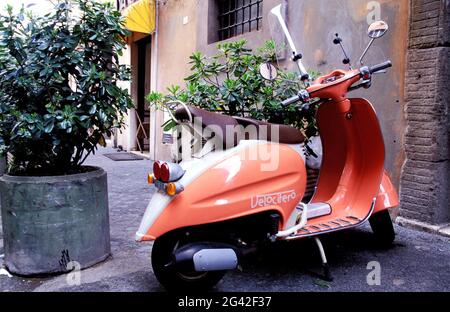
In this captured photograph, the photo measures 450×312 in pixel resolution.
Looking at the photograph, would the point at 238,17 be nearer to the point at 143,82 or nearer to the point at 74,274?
the point at 74,274

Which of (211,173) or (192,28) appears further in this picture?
(192,28)

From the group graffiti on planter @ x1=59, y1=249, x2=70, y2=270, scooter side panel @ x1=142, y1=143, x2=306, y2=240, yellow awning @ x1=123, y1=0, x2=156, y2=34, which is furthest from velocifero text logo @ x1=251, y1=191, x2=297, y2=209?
yellow awning @ x1=123, y1=0, x2=156, y2=34

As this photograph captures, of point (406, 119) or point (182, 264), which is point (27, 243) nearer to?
point (182, 264)

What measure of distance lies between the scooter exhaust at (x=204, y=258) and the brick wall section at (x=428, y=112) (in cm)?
244

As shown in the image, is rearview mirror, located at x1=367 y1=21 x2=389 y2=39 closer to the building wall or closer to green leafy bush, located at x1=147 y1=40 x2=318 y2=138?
green leafy bush, located at x1=147 y1=40 x2=318 y2=138

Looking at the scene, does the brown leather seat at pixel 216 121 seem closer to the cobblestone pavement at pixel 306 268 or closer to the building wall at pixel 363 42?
the cobblestone pavement at pixel 306 268

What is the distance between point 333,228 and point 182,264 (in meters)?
1.24

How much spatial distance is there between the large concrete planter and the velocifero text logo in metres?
1.34

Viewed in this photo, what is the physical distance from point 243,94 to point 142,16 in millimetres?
6435

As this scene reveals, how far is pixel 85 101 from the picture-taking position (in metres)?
A: 3.25

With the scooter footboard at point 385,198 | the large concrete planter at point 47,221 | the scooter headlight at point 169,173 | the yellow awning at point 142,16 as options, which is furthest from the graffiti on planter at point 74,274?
the yellow awning at point 142,16

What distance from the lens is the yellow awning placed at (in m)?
9.17

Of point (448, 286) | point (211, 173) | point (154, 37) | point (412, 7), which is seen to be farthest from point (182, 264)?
point (154, 37)

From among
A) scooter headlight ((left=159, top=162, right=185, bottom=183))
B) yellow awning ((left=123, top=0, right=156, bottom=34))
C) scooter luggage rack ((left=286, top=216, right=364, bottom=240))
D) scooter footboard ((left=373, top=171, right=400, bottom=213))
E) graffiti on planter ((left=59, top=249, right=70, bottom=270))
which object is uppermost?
yellow awning ((left=123, top=0, right=156, bottom=34))
